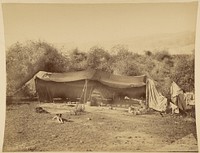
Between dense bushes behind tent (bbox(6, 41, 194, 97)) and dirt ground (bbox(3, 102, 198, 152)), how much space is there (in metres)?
0.16

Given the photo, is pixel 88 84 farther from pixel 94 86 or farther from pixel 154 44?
pixel 154 44

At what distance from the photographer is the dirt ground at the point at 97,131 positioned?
6.13 ft

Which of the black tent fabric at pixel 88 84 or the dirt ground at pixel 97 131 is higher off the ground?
the black tent fabric at pixel 88 84

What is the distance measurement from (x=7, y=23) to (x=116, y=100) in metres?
0.80

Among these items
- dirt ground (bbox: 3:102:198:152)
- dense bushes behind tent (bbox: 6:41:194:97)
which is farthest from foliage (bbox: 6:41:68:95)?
dirt ground (bbox: 3:102:198:152)

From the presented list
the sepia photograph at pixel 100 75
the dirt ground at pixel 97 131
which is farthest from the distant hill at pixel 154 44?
the dirt ground at pixel 97 131

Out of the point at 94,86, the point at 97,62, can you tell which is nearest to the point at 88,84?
the point at 94,86

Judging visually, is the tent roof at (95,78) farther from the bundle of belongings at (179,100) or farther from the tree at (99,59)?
the bundle of belongings at (179,100)

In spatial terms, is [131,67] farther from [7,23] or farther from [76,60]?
[7,23]

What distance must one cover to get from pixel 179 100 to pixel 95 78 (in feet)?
1.74

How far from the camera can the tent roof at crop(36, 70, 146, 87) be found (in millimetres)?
1919

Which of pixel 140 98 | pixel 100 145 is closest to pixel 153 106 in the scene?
pixel 140 98

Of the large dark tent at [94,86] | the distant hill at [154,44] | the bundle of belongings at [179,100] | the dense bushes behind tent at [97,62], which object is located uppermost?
the distant hill at [154,44]

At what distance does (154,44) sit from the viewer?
6.27 ft
